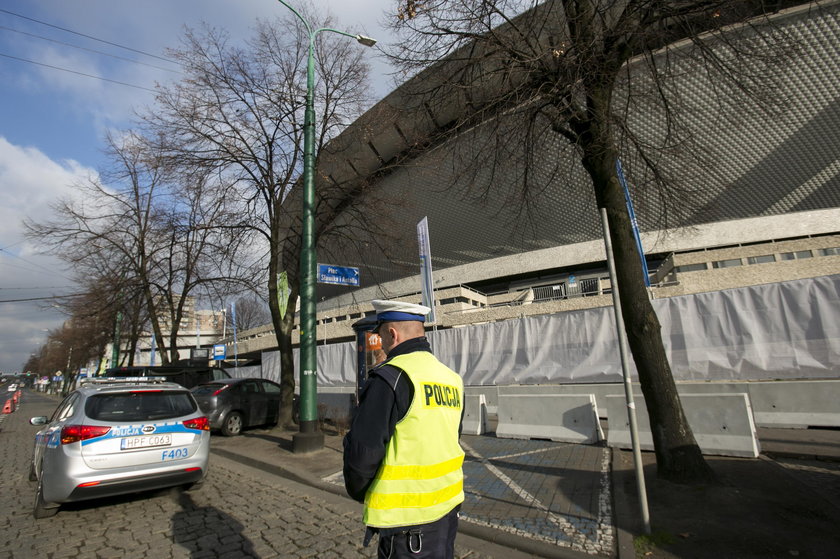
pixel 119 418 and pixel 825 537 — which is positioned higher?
pixel 119 418

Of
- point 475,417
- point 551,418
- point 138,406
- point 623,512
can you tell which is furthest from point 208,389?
point 623,512

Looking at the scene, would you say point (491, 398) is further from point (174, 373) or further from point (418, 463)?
point (174, 373)

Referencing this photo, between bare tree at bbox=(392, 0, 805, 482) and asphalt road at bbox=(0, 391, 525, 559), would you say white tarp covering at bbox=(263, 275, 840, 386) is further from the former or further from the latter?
asphalt road at bbox=(0, 391, 525, 559)

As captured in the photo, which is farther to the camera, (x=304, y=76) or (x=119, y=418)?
(x=304, y=76)

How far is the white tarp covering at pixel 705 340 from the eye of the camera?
8.56 meters

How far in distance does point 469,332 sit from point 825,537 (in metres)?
10.6

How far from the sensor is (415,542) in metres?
1.89

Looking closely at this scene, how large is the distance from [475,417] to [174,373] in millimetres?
13283

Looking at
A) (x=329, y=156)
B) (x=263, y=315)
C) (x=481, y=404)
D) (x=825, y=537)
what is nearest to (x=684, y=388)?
(x=481, y=404)

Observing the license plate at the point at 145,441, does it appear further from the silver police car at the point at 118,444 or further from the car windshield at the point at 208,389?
the car windshield at the point at 208,389

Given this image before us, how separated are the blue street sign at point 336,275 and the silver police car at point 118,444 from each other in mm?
4241

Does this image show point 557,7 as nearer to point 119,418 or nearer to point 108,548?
point 119,418

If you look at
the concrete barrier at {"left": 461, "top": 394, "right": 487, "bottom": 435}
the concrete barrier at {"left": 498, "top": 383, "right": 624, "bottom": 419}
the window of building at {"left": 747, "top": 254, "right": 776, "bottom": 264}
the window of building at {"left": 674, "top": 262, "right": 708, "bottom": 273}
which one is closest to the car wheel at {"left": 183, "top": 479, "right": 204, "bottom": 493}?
the concrete barrier at {"left": 461, "top": 394, "right": 487, "bottom": 435}

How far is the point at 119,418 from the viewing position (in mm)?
5266
